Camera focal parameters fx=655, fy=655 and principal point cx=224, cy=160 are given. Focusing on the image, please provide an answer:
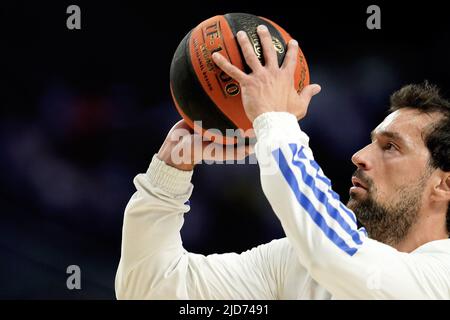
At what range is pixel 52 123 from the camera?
A: 571cm

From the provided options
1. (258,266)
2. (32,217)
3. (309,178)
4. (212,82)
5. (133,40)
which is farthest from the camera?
(133,40)

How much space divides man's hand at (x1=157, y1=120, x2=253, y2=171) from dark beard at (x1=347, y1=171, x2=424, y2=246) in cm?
59

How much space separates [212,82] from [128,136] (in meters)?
3.36

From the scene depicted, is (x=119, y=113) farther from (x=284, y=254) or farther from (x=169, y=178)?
(x=284, y=254)

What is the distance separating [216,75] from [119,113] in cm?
343

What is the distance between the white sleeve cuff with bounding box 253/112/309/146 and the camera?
7.40 feet

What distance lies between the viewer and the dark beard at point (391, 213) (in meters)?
2.93

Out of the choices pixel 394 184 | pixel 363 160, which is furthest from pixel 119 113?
pixel 394 184

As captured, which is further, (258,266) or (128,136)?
(128,136)

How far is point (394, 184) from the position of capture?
2943mm

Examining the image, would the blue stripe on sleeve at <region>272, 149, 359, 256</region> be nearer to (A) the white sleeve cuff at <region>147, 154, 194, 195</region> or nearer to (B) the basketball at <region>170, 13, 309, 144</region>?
(B) the basketball at <region>170, 13, 309, 144</region>

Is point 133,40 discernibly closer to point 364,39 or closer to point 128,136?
point 128,136
